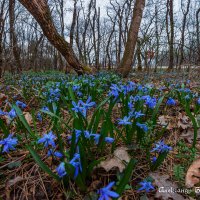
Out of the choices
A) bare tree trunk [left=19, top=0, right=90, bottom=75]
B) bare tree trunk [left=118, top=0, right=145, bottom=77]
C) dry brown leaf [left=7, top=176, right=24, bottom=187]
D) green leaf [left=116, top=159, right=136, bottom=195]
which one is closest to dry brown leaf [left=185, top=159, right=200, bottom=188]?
green leaf [left=116, top=159, right=136, bottom=195]

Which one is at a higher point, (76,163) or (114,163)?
(76,163)

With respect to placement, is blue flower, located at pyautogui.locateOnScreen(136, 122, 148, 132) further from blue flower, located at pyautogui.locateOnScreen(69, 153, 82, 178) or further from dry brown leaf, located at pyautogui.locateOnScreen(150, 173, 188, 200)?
blue flower, located at pyautogui.locateOnScreen(69, 153, 82, 178)

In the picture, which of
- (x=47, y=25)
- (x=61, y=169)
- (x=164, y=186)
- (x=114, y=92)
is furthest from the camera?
(x=47, y=25)

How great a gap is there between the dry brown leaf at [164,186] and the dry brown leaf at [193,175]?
8 centimetres

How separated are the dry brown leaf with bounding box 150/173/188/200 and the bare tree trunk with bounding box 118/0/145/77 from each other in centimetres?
583

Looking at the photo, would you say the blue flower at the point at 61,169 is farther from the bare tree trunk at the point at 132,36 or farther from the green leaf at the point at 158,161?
the bare tree trunk at the point at 132,36

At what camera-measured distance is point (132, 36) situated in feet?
21.3

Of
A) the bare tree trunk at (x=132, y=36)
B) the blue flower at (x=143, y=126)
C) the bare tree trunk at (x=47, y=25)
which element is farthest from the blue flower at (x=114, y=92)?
the bare tree trunk at (x=132, y=36)

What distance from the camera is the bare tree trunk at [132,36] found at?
6.29 m

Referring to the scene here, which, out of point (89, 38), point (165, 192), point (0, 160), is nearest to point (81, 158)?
point (165, 192)

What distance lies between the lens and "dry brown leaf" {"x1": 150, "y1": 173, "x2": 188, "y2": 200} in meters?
0.94

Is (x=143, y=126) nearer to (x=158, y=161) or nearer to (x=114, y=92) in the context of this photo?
(x=158, y=161)

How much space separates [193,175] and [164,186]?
0.20 metres

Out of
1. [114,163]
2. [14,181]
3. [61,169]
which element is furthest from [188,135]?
[14,181]
